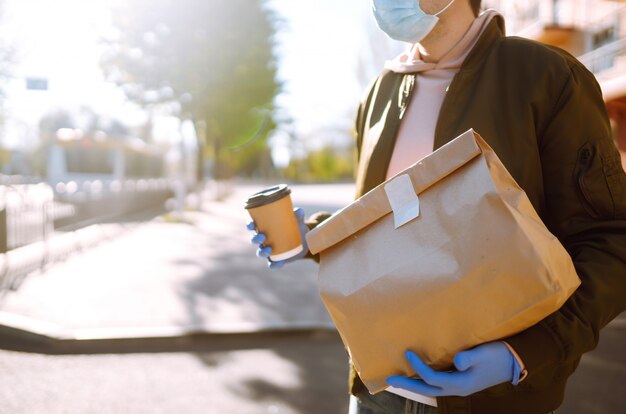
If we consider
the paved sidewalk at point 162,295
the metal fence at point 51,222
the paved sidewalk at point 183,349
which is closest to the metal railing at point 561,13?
the paved sidewalk at point 162,295

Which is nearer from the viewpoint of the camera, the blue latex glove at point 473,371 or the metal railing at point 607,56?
the blue latex glove at point 473,371

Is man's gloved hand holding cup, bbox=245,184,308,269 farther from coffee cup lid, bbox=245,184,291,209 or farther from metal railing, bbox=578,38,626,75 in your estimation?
metal railing, bbox=578,38,626,75

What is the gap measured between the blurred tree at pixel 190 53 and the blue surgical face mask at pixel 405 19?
2067cm

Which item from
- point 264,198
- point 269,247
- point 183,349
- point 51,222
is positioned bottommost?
point 51,222

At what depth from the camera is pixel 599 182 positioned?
132 centimetres

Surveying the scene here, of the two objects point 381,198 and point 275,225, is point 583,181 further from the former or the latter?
point 275,225

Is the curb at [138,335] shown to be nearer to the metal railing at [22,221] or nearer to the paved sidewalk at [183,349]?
the paved sidewalk at [183,349]

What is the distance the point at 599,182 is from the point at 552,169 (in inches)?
4.3

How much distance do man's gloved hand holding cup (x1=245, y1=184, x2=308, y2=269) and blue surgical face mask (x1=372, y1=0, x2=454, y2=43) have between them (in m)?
0.60

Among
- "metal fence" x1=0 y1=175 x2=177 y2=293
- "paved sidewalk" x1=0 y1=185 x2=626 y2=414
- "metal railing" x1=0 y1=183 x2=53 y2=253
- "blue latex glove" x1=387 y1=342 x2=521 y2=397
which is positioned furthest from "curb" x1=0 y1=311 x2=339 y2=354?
"blue latex glove" x1=387 y1=342 x2=521 y2=397

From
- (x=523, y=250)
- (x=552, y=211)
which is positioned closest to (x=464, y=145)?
(x=523, y=250)

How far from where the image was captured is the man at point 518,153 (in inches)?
48.2

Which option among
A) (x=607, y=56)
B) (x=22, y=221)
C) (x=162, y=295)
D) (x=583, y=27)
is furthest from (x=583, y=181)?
(x=583, y=27)

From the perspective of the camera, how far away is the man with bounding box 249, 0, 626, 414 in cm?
122
